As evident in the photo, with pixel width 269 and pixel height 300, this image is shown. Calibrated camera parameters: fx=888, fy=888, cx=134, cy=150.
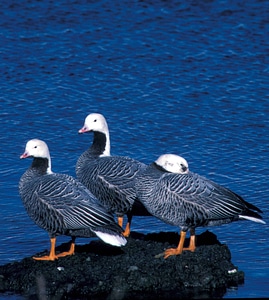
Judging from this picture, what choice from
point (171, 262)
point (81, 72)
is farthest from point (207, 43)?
point (171, 262)

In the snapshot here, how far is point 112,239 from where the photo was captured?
10.1 meters

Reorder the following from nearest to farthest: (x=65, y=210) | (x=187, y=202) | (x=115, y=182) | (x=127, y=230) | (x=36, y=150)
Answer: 1. (x=65, y=210)
2. (x=187, y=202)
3. (x=36, y=150)
4. (x=115, y=182)
5. (x=127, y=230)

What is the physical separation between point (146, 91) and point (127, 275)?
24.4 feet

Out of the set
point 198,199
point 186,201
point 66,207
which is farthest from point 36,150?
point 198,199

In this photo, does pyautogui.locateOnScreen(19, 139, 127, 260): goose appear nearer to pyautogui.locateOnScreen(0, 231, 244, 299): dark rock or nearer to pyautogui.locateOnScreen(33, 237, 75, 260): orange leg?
pyautogui.locateOnScreen(33, 237, 75, 260): orange leg

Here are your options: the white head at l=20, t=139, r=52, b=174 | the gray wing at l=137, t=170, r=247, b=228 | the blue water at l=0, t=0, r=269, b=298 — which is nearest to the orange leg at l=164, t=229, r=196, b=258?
the gray wing at l=137, t=170, r=247, b=228

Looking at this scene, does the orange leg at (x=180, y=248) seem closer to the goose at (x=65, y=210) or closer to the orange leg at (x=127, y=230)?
the goose at (x=65, y=210)

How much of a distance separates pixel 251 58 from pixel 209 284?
9.40 meters

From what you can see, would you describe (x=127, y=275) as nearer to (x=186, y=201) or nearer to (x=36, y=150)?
(x=186, y=201)

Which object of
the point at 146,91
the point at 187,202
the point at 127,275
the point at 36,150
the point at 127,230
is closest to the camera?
the point at 127,275

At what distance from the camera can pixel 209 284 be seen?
33.2ft

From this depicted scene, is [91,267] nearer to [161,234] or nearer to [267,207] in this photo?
[161,234]

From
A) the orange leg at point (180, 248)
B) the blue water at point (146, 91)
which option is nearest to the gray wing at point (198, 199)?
the orange leg at point (180, 248)

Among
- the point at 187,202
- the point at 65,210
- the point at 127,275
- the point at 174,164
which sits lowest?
the point at 127,275
